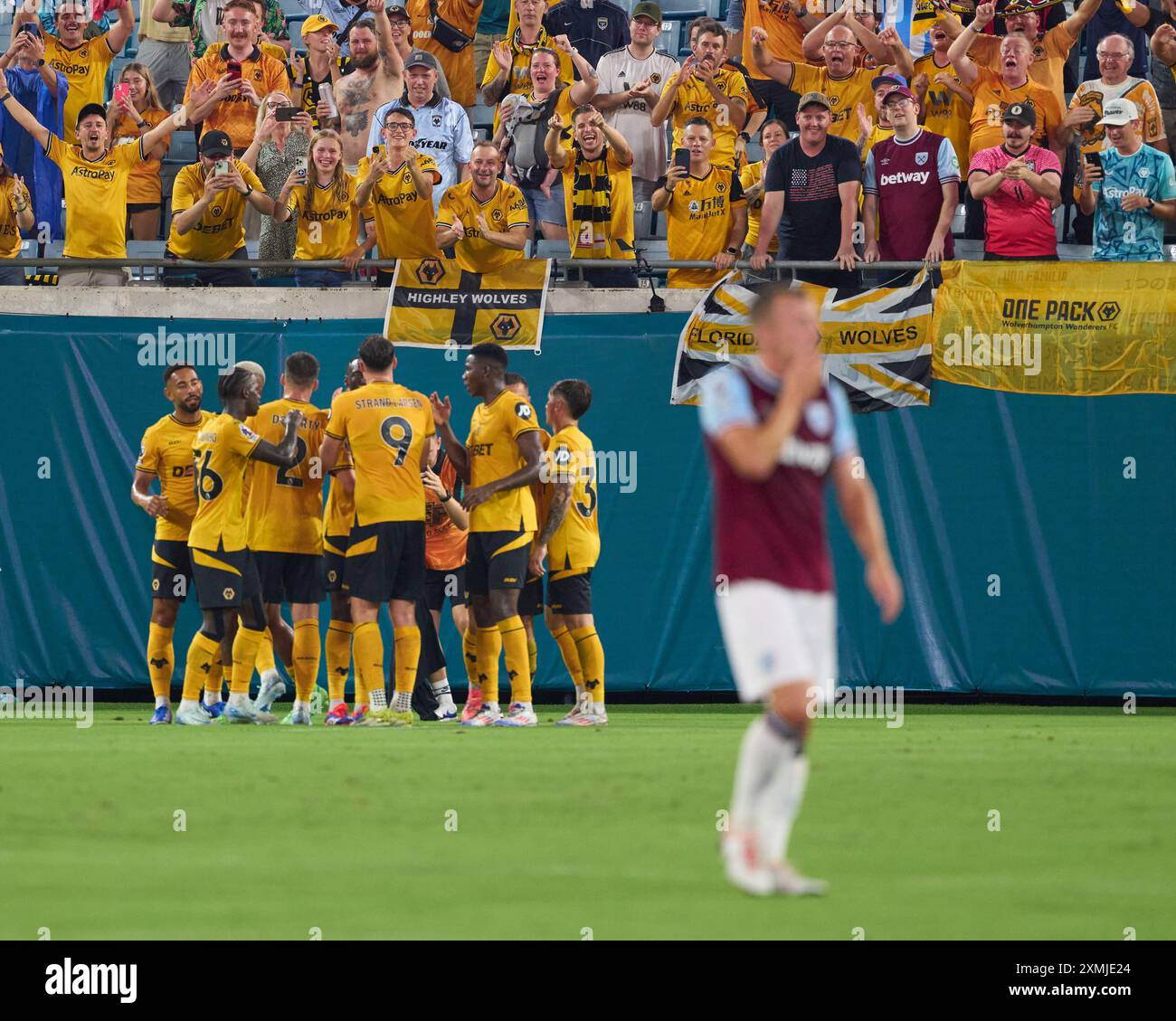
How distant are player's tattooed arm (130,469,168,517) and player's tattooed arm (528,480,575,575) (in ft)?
9.01

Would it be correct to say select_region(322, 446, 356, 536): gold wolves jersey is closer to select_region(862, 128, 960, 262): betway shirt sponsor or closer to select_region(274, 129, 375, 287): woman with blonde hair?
select_region(274, 129, 375, 287): woman with blonde hair

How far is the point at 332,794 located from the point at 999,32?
13007 millimetres

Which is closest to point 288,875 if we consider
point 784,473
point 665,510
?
point 784,473

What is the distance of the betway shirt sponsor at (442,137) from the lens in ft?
58.1

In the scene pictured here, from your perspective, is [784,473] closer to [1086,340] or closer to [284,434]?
[284,434]

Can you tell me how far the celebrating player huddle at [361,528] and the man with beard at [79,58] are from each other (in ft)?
21.9

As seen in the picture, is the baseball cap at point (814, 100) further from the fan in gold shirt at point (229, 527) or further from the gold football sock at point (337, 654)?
the gold football sock at point (337, 654)

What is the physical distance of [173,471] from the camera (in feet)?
44.5

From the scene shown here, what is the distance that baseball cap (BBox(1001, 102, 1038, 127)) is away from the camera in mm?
16109

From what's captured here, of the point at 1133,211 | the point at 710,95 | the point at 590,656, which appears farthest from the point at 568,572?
the point at 1133,211

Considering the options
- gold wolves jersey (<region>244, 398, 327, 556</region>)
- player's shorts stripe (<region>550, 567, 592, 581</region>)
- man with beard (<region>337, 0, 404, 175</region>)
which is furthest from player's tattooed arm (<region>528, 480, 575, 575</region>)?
man with beard (<region>337, 0, 404, 175</region>)

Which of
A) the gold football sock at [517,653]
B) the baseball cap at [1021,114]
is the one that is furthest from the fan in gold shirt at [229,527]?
the baseball cap at [1021,114]

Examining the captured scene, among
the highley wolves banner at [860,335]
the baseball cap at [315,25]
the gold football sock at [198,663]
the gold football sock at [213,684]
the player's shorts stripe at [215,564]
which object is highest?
the baseball cap at [315,25]

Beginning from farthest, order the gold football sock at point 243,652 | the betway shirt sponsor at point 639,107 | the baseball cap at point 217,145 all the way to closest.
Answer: the betway shirt sponsor at point 639,107, the baseball cap at point 217,145, the gold football sock at point 243,652
